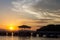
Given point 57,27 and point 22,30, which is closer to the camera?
point 57,27

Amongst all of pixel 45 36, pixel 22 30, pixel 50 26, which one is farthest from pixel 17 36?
pixel 50 26

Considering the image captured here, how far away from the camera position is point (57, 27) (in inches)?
999

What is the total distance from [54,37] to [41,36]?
1954 millimetres

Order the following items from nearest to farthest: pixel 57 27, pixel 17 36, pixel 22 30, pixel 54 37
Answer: pixel 57 27 → pixel 22 30 → pixel 54 37 → pixel 17 36

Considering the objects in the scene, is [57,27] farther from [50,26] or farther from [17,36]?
[17,36]

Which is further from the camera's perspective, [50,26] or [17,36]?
[17,36]

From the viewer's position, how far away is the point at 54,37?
3303cm

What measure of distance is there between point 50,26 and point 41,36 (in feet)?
27.0

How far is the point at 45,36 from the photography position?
113ft

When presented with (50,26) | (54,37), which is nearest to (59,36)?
(54,37)

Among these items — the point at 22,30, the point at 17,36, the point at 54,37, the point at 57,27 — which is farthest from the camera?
the point at 17,36

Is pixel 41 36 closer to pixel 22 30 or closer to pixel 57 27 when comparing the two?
pixel 22 30

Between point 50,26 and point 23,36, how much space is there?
873cm

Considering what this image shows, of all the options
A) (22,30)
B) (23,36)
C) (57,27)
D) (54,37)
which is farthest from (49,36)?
(57,27)
